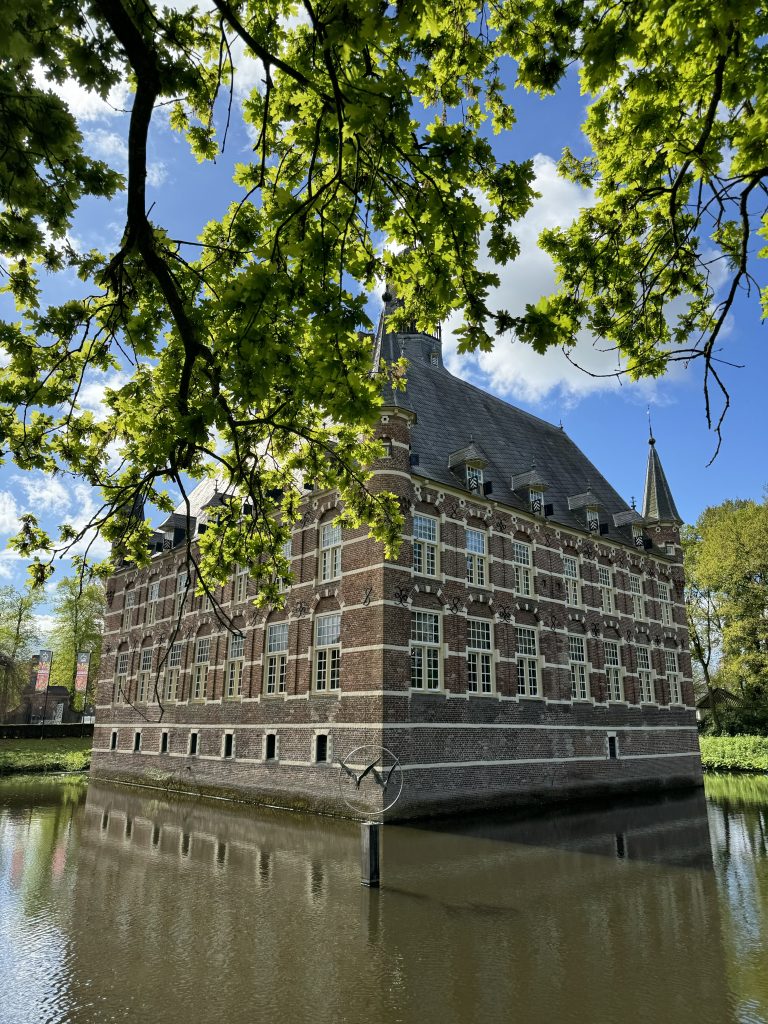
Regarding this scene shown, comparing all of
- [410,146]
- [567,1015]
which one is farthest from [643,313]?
[567,1015]

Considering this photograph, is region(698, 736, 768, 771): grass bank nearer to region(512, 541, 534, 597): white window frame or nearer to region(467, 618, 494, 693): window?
region(512, 541, 534, 597): white window frame

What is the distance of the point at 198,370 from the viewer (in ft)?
23.2

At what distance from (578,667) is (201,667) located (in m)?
14.9

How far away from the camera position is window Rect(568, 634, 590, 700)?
79.6ft

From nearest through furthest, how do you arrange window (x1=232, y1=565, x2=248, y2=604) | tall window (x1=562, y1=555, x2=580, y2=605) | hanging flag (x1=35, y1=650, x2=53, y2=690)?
window (x1=232, y1=565, x2=248, y2=604)
tall window (x1=562, y1=555, x2=580, y2=605)
hanging flag (x1=35, y1=650, x2=53, y2=690)

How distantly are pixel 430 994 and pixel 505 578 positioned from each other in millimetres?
16421

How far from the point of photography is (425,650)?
19.1 metres

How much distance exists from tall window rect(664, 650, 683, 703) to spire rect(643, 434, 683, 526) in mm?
6134

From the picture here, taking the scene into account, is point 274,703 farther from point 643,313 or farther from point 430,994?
point 643,313

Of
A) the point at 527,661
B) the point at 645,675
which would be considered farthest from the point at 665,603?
the point at 527,661

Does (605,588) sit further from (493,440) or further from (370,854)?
(370,854)

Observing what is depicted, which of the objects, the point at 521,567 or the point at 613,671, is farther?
the point at 613,671

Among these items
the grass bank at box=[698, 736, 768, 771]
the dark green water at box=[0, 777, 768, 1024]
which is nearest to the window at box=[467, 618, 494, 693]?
the dark green water at box=[0, 777, 768, 1024]

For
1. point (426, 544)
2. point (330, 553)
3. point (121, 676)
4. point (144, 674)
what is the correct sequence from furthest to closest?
point (121, 676), point (144, 674), point (330, 553), point (426, 544)
